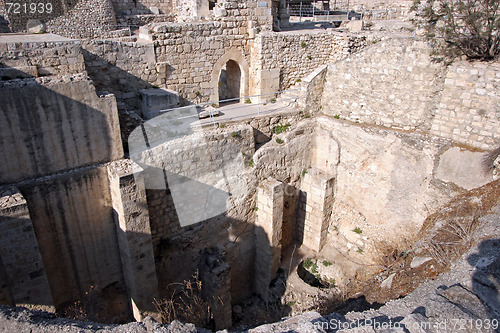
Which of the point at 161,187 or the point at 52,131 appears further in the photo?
the point at 161,187

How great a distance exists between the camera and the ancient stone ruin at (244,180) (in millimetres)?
6113

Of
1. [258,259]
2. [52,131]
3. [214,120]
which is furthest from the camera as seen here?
[258,259]

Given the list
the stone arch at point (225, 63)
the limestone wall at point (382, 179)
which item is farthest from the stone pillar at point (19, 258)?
the limestone wall at point (382, 179)

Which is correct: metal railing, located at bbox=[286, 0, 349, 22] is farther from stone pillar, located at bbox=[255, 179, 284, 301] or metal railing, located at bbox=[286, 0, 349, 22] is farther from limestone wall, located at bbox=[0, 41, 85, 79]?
limestone wall, located at bbox=[0, 41, 85, 79]

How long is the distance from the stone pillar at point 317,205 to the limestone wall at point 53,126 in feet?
18.7

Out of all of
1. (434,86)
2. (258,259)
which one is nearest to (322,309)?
(258,259)

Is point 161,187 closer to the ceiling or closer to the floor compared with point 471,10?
closer to the floor

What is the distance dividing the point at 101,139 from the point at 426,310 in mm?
6099

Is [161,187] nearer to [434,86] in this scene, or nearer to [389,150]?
[389,150]

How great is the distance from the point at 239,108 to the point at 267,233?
366cm

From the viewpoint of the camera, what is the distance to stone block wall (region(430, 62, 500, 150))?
26.2ft

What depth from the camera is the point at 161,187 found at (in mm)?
7949

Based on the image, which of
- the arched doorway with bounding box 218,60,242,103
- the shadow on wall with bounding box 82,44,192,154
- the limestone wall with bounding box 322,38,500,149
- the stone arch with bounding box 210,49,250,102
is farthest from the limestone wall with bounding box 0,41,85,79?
the limestone wall with bounding box 322,38,500,149

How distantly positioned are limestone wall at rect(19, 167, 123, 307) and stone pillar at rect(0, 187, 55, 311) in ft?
1.54
